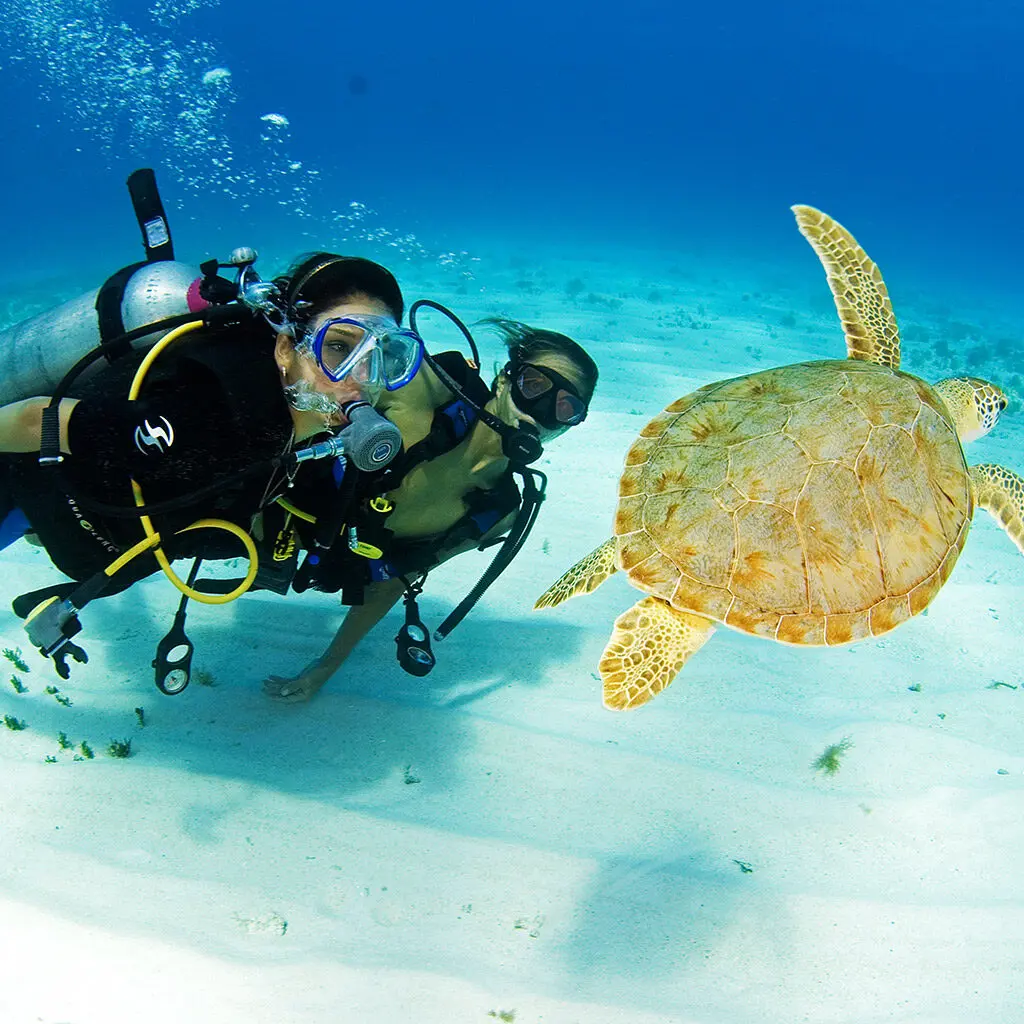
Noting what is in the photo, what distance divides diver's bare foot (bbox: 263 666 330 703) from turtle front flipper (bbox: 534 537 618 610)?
5.33ft

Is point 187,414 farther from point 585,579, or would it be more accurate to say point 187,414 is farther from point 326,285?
point 585,579

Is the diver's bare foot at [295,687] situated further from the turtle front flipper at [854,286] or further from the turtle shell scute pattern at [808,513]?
the turtle front flipper at [854,286]

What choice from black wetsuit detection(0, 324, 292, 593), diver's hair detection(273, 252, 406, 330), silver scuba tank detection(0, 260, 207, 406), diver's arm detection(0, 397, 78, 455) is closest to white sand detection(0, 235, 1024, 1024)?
black wetsuit detection(0, 324, 292, 593)

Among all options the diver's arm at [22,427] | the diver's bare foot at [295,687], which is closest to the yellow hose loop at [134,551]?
the diver's arm at [22,427]

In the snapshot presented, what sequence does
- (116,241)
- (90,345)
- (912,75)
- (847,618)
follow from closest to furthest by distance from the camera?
1. (847,618)
2. (90,345)
3. (116,241)
4. (912,75)

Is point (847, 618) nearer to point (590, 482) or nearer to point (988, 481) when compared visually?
point (988, 481)

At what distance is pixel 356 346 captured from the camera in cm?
236

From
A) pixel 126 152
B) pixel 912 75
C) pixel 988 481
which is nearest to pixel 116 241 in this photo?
pixel 126 152

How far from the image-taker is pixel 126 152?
213 feet

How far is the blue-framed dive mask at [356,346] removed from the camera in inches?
91.2

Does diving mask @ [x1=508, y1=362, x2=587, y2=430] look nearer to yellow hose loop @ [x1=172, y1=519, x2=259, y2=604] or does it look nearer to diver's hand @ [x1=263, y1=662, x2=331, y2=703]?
yellow hose loop @ [x1=172, y1=519, x2=259, y2=604]

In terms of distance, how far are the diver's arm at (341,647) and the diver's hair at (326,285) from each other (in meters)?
1.59

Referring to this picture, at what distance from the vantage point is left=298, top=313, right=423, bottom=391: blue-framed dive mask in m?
2.32

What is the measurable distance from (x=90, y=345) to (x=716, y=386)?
2912 millimetres
